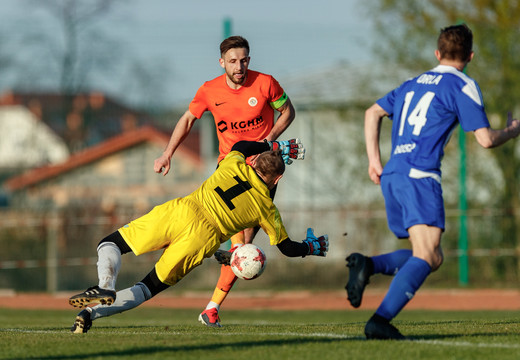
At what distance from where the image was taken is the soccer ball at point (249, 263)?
7066mm

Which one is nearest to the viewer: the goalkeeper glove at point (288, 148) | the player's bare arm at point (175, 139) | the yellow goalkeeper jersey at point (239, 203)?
the yellow goalkeeper jersey at point (239, 203)

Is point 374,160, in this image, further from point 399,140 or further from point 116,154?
point 116,154

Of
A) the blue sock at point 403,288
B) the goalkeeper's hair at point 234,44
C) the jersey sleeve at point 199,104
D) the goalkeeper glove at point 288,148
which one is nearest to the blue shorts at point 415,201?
the blue sock at point 403,288

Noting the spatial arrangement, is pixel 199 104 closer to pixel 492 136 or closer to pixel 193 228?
pixel 193 228

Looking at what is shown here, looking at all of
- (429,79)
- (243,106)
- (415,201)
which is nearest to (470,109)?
(429,79)

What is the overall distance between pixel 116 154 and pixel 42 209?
10.8 m

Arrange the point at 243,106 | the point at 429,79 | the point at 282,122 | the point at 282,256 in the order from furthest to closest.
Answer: the point at 282,256 → the point at 282,122 → the point at 243,106 → the point at 429,79

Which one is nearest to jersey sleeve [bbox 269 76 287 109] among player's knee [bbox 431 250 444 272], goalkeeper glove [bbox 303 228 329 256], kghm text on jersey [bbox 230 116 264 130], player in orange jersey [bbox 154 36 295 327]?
player in orange jersey [bbox 154 36 295 327]

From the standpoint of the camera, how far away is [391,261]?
613 centimetres

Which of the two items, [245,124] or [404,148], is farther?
[245,124]

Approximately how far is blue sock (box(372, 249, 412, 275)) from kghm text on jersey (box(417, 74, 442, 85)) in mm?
1185

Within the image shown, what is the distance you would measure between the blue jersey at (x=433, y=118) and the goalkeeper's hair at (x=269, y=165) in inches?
45.0

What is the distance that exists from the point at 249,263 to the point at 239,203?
54cm

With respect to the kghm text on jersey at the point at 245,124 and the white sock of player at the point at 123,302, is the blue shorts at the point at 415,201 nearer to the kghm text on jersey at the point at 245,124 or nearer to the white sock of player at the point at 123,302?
the white sock of player at the point at 123,302
